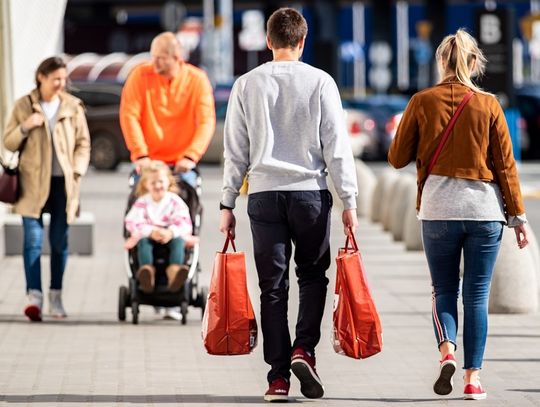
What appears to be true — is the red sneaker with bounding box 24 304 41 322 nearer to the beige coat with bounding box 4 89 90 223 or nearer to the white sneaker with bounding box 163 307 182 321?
the beige coat with bounding box 4 89 90 223

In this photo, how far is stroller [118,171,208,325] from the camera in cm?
1134

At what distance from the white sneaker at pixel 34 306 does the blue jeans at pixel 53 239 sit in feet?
0.15

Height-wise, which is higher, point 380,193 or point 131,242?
point 131,242

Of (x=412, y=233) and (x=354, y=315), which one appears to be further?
(x=412, y=233)

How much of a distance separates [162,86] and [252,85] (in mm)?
3539

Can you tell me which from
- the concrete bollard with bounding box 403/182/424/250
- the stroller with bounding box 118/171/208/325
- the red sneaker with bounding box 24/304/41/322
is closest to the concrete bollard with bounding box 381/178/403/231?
the concrete bollard with bounding box 403/182/424/250

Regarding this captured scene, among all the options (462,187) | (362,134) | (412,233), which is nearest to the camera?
(462,187)

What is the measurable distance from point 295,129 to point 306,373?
1.11m

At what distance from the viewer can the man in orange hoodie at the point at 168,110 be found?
1149 cm

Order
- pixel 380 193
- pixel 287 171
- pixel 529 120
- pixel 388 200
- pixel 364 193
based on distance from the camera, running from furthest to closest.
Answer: pixel 529 120 < pixel 364 193 < pixel 380 193 < pixel 388 200 < pixel 287 171

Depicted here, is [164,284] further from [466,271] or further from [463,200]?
[463,200]

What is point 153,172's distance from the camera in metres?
11.3

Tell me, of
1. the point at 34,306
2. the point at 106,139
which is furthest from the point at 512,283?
the point at 106,139

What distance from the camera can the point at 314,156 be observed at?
8.06 meters
